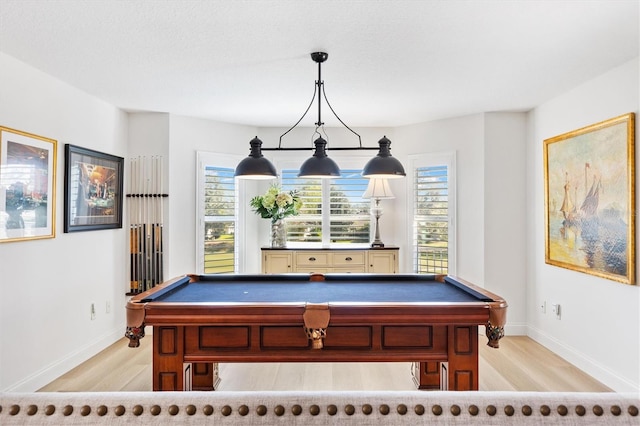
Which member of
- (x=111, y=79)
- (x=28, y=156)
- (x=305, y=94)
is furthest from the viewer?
(x=305, y=94)

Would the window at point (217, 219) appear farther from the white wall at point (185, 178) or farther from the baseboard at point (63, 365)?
the baseboard at point (63, 365)

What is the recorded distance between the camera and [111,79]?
3.27m

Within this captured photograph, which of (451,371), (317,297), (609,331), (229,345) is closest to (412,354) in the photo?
(451,371)

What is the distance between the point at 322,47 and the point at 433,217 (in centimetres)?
281

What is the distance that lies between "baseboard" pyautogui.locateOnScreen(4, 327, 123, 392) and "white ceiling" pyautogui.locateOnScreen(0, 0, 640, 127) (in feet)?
7.85

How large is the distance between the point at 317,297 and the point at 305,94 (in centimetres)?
200

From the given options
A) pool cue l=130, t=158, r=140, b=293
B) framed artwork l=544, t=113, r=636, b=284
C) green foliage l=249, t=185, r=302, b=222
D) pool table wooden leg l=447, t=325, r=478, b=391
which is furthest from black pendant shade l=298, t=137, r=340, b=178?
pool cue l=130, t=158, r=140, b=293

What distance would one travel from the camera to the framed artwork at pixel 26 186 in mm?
2783

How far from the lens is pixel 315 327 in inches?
87.6

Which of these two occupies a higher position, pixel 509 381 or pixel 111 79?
pixel 111 79

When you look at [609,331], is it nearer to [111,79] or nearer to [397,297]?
[397,297]

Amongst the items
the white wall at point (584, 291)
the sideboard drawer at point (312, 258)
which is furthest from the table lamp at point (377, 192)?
the white wall at point (584, 291)

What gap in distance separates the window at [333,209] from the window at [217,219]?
73cm

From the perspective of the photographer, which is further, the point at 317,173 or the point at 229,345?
the point at 317,173
